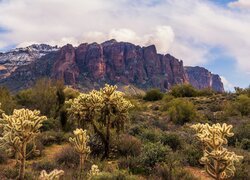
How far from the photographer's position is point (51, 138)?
16281mm

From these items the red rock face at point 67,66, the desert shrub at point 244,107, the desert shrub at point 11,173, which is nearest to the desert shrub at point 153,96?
the desert shrub at point 244,107

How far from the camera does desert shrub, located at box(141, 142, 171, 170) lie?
11.9m

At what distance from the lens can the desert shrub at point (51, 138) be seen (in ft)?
51.9

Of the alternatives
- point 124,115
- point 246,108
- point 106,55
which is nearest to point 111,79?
point 106,55

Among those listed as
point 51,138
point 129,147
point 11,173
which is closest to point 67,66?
point 51,138

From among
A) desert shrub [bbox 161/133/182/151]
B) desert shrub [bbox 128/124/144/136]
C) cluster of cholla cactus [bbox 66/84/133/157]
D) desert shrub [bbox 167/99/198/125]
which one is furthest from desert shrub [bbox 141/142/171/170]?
desert shrub [bbox 167/99/198/125]

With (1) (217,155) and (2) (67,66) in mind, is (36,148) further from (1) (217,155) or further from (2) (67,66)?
(2) (67,66)

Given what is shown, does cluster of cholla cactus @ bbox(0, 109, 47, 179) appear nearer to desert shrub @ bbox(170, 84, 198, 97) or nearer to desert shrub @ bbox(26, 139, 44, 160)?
desert shrub @ bbox(26, 139, 44, 160)

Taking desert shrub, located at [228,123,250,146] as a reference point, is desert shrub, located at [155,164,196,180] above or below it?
below

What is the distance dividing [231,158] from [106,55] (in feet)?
563

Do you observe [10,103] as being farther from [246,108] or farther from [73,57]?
[73,57]

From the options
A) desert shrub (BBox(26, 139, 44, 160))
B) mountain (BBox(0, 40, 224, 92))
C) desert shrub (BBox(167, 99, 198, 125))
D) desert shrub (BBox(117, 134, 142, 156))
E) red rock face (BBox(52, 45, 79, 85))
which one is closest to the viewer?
desert shrub (BBox(26, 139, 44, 160))

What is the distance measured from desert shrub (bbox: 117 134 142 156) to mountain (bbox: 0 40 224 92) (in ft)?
413

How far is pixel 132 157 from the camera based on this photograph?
12.6m
